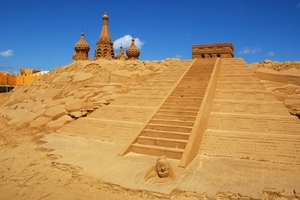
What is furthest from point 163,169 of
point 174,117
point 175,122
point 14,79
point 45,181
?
point 14,79

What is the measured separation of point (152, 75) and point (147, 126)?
5.99 meters

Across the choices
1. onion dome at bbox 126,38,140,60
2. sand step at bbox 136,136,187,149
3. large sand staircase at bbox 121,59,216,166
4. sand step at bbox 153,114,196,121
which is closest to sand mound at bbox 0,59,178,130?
onion dome at bbox 126,38,140,60

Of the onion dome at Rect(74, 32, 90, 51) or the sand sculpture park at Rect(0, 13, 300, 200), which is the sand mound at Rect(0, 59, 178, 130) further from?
the onion dome at Rect(74, 32, 90, 51)

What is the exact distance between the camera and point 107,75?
46.1 ft

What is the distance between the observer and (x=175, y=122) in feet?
27.9

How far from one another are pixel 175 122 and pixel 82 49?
1072 centimetres

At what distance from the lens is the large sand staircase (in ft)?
24.3

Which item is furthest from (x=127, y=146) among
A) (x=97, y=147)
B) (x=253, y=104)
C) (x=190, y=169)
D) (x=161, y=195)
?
(x=253, y=104)

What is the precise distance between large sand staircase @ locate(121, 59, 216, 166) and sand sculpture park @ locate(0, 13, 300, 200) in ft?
0.11

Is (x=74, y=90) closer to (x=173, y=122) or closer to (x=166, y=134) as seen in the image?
(x=173, y=122)

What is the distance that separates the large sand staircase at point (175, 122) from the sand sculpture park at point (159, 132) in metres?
0.03

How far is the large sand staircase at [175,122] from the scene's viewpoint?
7395mm

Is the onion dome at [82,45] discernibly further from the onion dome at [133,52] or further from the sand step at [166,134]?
the sand step at [166,134]

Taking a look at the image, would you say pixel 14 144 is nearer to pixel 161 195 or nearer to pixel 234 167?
pixel 161 195
